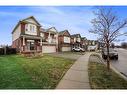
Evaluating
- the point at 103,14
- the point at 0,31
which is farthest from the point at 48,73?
the point at 103,14

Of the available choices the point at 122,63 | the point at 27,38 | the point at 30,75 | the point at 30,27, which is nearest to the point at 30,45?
the point at 27,38

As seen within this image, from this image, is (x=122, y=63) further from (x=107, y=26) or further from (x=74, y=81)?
(x=74, y=81)

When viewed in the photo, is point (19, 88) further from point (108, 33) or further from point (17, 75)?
point (108, 33)

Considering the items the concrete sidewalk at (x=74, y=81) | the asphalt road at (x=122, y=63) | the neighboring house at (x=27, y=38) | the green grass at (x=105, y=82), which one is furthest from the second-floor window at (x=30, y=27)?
the green grass at (x=105, y=82)

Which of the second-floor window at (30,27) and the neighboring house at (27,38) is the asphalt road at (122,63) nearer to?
the neighboring house at (27,38)

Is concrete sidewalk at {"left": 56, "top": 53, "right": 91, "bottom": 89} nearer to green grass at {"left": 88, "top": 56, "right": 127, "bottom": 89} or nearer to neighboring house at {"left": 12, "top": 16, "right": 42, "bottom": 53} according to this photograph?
green grass at {"left": 88, "top": 56, "right": 127, "bottom": 89}

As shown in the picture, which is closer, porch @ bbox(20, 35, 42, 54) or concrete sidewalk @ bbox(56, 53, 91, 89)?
concrete sidewalk @ bbox(56, 53, 91, 89)

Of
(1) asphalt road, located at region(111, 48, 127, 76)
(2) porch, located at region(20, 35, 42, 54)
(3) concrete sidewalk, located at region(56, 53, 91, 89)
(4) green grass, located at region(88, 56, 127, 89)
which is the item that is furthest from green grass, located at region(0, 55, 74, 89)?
(1) asphalt road, located at region(111, 48, 127, 76)

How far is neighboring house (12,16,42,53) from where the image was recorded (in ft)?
40.5

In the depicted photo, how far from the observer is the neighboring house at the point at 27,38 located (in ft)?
40.5

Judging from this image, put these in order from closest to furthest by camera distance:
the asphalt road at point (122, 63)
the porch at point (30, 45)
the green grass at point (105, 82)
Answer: the green grass at point (105, 82)
the asphalt road at point (122, 63)
the porch at point (30, 45)

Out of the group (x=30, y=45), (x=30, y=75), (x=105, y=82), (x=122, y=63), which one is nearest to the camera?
(x=105, y=82)

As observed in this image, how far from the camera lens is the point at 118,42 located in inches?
387

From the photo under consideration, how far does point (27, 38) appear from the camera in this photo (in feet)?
45.5
